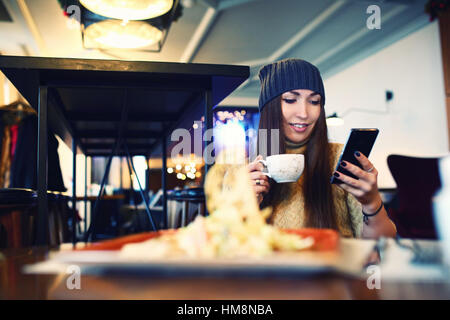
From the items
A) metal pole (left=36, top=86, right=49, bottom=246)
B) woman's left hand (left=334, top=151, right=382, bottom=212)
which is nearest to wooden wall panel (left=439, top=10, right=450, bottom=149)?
woman's left hand (left=334, top=151, right=382, bottom=212)

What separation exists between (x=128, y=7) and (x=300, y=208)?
1.51 metres

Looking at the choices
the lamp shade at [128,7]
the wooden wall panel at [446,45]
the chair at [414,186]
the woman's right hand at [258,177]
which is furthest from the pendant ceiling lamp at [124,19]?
the wooden wall panel at [446,45]

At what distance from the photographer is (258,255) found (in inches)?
13.1

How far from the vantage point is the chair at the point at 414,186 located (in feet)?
8.84

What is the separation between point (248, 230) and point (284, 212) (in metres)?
0.74

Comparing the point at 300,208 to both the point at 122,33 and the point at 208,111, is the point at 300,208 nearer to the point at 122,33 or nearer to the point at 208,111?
the point at 208,111

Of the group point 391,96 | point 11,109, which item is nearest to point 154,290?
point 11,109

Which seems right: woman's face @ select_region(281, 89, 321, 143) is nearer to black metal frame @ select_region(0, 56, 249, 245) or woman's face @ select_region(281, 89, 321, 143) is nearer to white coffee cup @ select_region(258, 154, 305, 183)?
black metal frame @ select_region(0, 56, 249, 245)

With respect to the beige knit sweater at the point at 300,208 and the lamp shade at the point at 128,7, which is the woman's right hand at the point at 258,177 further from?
the lamp shade at the point at 128,7

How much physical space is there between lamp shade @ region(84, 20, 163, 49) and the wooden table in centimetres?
262

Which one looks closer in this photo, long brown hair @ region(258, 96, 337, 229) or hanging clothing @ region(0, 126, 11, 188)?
long brown hair @ region(258, 96, 337, 229)

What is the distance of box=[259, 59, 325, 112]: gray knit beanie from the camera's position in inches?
45.0

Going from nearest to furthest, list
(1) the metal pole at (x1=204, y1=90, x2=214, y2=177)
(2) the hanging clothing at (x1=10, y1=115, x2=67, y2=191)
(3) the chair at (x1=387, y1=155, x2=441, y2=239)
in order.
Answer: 1. (1) the metal pole at (x1=204, y1=90, x2=214, y2=177)
2. (2) the hanging clothing at (x1=10, y1=115, x2=67, y2=191)
3. (3) the chair at (x1=387, y1=155, x2=441, y2=239)

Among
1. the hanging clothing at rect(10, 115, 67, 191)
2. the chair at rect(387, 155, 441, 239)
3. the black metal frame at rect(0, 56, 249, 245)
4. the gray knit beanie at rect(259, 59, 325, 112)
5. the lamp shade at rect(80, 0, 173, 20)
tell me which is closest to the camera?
the black metal frame at rect(0, 56, 249, 245)
